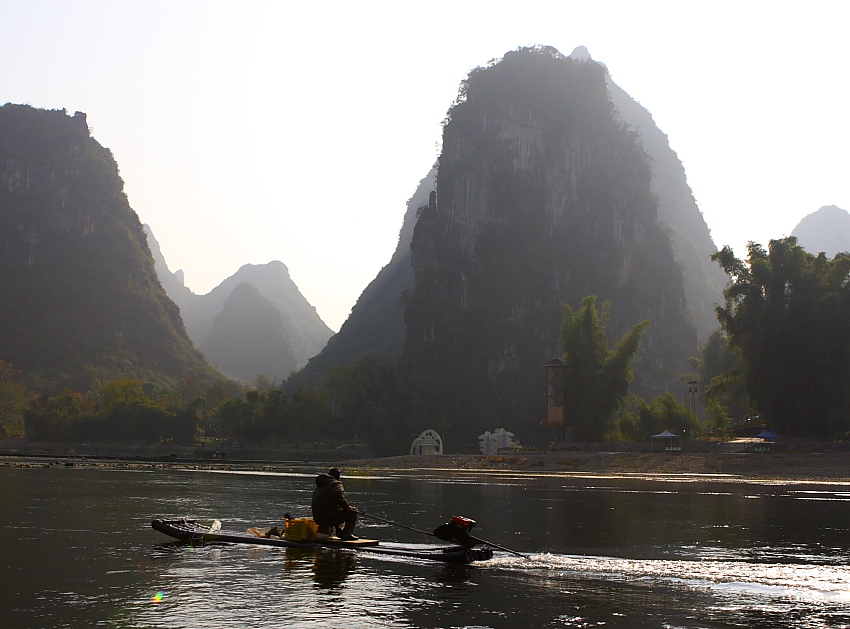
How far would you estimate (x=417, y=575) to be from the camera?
1709 centimetres

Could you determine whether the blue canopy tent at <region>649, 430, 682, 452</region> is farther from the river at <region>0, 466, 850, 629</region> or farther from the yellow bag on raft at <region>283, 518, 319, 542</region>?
the yellow bag on raft at <region>283, 518, 319, 542</region>

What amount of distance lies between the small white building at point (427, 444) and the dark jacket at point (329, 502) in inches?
3449

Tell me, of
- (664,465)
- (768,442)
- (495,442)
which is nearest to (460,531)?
(664,465)

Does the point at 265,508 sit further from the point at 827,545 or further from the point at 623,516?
the point at 827,545

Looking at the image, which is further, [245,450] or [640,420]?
[245,450]

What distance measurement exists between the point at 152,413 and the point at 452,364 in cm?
7397

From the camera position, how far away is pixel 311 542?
2002cm

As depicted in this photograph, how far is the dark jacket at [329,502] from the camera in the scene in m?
20.1

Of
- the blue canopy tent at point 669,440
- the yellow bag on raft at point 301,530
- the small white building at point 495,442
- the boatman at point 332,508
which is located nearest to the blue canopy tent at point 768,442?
the blue canopy tent at point 669,440

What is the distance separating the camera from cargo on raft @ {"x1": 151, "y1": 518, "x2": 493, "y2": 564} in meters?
18.0

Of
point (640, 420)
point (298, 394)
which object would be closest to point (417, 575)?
point (640, 420)

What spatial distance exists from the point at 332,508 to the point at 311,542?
0.94 metres

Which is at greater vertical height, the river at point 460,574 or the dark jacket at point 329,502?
the dark jacket at point 329,502

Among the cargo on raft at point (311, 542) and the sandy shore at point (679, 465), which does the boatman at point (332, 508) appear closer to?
the cargo on raft at point (311, 542)
